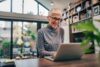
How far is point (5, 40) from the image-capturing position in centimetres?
677

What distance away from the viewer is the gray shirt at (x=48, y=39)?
194cm

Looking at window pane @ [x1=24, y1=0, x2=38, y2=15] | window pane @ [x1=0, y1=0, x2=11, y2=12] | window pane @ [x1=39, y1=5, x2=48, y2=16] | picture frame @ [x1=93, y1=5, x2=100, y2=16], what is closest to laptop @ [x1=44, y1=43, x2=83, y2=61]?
picture frame @ [x1=93, y1=5, x2=100, y2=16]

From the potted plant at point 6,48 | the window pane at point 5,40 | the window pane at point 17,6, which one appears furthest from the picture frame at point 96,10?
the window pane at point 17,6

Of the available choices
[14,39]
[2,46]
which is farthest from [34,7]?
[2,46]

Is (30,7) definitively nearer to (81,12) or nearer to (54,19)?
(81,12)

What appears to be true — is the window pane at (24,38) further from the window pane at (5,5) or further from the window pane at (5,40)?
the window pane at (5,5)

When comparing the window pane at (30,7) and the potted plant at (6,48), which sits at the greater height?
the window pane at (30,7)

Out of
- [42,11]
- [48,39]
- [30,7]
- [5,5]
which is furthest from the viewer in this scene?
[42,11]

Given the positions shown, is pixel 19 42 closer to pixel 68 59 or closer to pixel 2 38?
pixel 2 38

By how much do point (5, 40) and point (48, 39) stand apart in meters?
5.12

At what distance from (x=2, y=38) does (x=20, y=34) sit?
82 cm

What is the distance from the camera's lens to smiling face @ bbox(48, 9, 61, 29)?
2031 millimetres

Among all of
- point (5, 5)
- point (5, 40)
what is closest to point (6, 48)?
point (5, 40)

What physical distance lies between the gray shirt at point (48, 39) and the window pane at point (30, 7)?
5.52m
